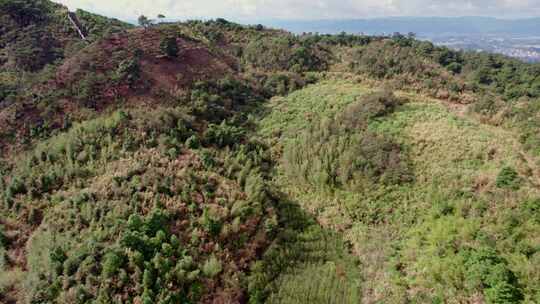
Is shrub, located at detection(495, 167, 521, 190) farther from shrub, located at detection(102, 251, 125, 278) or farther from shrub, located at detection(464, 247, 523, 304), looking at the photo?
shrub, located at detection(102, 251, 125, 278)

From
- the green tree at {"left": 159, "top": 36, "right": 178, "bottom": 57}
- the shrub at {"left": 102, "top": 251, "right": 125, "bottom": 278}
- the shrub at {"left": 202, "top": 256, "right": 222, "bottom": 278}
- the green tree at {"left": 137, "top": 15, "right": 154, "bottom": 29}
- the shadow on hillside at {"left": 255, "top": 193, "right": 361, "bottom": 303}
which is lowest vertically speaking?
the shadow on hillside at {"left": 255, "top": 193, "right": 361, "bottom": 303}

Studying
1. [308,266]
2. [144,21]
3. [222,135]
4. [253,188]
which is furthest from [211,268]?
[144,21]

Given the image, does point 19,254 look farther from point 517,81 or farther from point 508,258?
point 517,81

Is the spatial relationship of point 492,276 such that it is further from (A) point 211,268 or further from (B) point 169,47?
(B) point 169,47

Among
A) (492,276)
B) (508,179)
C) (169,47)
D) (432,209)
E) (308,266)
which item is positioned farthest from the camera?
(169,47)

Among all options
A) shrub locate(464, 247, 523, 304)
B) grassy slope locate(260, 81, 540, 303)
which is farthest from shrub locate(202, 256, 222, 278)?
shrub locate(464, 247, 523, 304)
